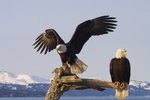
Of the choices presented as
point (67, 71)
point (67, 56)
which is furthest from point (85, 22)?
point (67, 71)

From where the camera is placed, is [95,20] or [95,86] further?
[95,20]

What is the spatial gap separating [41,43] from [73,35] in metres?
1.10

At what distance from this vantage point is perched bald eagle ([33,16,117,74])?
Result: 14.9 m

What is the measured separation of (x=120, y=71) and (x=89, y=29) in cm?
308

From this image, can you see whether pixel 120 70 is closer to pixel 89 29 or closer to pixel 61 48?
pixel 61 48

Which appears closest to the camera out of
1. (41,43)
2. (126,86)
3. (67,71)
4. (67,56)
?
(126,86)

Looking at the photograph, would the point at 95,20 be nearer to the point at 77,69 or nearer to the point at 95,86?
the point at 77,69

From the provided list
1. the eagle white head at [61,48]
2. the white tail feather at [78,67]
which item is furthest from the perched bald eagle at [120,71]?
the eagle white head at [61,48]

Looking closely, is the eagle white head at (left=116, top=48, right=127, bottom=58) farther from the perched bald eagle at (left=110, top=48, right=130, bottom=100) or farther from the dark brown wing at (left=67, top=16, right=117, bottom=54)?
the dark brown wing at (left=67, top=16, right=117, bottom=54)

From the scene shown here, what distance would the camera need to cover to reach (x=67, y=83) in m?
12.8

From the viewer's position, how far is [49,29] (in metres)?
15.8

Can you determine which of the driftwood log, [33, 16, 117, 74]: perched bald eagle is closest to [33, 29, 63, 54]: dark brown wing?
[33, 16, 117, 74]: perched bald eagle

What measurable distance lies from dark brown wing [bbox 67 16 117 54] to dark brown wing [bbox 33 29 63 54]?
0.50 metres

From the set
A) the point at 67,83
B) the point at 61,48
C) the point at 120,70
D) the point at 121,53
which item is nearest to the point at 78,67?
the point at 61,48
